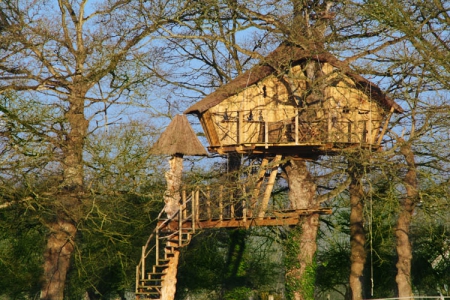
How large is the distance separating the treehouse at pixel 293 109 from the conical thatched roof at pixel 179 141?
2.90ft

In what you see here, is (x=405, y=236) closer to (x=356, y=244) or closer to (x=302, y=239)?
(x=356, y=244)

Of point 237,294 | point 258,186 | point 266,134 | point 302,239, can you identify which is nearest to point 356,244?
point 302,239

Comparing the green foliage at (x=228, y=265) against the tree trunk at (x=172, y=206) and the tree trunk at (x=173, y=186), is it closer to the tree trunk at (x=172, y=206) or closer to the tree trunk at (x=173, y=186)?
the tree trunk at (x=172, y=206)

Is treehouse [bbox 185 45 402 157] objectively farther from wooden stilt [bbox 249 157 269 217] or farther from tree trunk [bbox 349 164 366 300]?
tree trunk [bbox 349 164 366 300]

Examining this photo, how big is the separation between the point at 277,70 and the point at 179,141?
3.58 m

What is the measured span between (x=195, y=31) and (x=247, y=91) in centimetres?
359

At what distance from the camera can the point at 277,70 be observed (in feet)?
85.1

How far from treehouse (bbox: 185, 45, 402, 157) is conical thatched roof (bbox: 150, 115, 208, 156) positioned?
2.90 ft

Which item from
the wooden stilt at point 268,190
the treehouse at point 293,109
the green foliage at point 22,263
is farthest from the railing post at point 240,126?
the green foliage at point 22,263

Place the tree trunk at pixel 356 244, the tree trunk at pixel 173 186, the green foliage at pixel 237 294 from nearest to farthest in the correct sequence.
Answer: the tree trunk at pixel 173 186 < the tree trunk at pixel 356 244 < the green foliage at pixel 237 294

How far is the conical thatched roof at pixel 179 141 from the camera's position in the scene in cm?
2530

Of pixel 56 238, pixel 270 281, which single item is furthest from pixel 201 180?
pixel 270 281

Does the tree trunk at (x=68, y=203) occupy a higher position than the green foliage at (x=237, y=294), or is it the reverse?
the tree trunk at (x=68, y=203)

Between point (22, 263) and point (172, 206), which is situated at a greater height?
point (172, 206)
